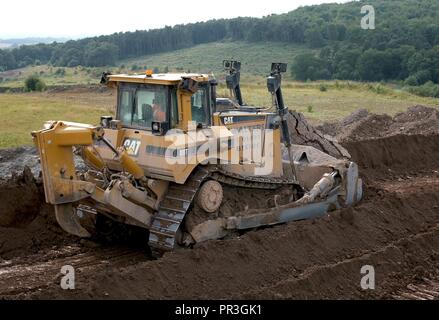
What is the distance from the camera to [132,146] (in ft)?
34.3

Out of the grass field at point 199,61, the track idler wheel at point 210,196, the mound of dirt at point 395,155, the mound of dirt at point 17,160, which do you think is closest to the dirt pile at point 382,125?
the mound of dirt at point 395,155

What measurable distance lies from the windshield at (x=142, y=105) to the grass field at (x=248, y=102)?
34.2 ft

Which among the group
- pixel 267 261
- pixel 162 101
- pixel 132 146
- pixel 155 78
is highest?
pixel 155 78

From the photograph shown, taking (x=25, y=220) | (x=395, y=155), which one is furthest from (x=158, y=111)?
(x=395, y=155)

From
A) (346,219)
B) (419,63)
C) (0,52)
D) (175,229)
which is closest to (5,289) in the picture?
(175,229)

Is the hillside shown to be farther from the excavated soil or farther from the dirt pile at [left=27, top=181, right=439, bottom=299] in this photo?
the dirt pile at [left=27, top=181, right=439, bottom=299]

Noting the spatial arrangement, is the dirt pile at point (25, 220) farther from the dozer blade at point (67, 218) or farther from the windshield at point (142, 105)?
the windshield at point (142, 105)

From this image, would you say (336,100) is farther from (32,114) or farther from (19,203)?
(19,203)

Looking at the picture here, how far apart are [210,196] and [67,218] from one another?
214cm

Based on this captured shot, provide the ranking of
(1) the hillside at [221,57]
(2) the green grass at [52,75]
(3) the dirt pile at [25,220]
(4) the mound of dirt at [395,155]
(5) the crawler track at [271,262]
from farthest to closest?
1. (1) the hillside at [221,57]
2. (2) the green grass at [52,75]
3. (4) the mound of dirt at [395,155]
4. (3) the dirt pile at [25,220]
5. (5) the crawler track at [271,262]

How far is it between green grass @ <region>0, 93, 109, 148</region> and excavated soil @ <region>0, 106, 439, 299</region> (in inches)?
453

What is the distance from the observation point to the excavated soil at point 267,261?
9.03 metres

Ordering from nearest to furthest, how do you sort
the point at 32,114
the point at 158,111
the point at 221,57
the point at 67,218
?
the point at 67,218, the point at 158,111, the point at 32,114, the point at 221,57

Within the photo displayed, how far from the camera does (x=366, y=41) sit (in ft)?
191
